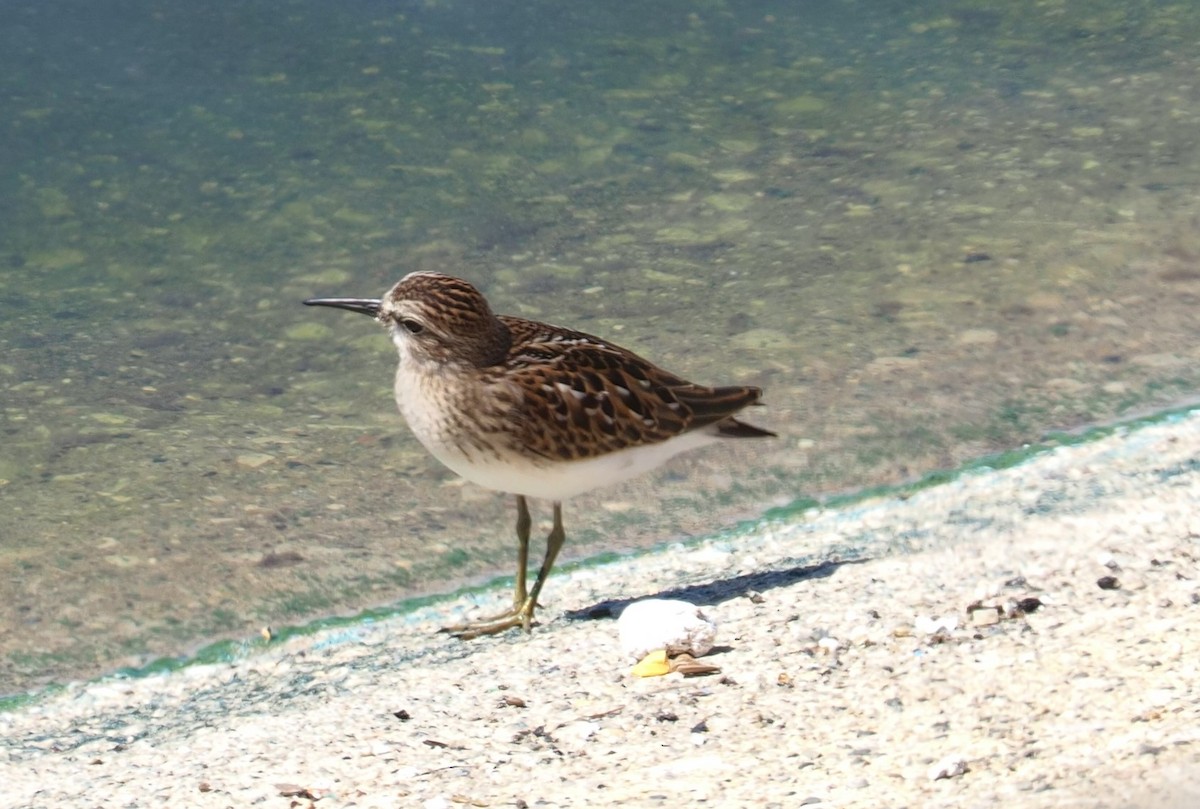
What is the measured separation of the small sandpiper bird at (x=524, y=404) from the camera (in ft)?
17.8

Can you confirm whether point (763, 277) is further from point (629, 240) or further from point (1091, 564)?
point (1091, 564)

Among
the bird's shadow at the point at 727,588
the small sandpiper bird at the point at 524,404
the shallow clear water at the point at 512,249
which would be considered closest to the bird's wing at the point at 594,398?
the small sandpiper bird at the point at 524,404

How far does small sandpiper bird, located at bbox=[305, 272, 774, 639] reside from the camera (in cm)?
544

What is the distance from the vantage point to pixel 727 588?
5.68 meters

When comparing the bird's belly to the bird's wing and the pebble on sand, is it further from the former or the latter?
the pebble on sand

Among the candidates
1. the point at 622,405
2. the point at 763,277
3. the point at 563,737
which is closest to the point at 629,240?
the point at 763,277

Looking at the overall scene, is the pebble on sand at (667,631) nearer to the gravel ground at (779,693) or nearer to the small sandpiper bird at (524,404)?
the gravel ground at (779,693)

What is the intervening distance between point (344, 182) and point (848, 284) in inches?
107

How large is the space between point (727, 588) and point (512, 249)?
3366 mm

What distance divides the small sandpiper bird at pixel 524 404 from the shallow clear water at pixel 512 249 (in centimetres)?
55

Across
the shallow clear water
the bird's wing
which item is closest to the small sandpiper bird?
the bird's wing

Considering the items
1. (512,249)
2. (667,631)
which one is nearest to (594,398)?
(667,631)

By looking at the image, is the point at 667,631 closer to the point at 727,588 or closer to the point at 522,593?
the point at 727,588

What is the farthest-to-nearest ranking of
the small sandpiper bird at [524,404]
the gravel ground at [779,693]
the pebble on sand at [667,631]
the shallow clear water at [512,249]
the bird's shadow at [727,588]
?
the shallow clear water at [512,249], the bird's shadow at [727,588], the small sandpiper bird at [524,404], the pebble on sand at [667,631], the gravel ground at [779,693]
